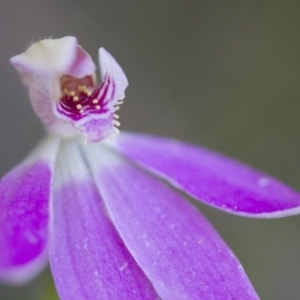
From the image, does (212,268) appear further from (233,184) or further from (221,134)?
(221,134)

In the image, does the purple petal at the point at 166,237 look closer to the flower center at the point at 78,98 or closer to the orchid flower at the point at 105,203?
the orchid flower at the point at 105,203

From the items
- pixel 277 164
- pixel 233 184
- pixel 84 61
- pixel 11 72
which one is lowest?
pixel 277 164

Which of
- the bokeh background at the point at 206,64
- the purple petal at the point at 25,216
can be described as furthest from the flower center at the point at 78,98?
the bokeh background at the point at 206,64

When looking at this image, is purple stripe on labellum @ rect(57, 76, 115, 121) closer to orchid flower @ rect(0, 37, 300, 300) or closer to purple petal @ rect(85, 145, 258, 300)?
orchid flower @ rect(0, 37, 300, 300)

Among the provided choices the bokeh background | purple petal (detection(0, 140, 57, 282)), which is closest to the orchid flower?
purple petal (detection(0, 140, 57, 282))

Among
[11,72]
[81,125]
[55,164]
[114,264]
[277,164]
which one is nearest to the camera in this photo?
[114,264]

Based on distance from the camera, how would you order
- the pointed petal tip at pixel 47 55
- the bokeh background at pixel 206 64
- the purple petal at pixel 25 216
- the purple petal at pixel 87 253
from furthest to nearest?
1. the bokeh background at pixel 206 64
2. the pointed petal tip at pixel 47 55
3. the purple petal at pixel 87 253
4. the purple petal at pixel 25 216

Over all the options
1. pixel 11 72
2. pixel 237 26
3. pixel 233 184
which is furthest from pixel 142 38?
pixel 233 184

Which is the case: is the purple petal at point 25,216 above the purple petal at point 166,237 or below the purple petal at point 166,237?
→ above
